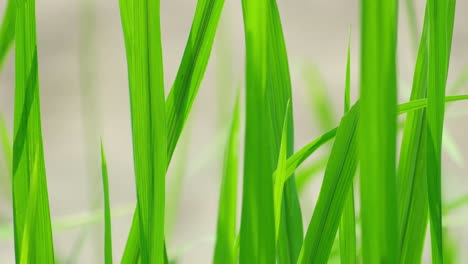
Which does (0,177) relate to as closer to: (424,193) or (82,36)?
(82,36)

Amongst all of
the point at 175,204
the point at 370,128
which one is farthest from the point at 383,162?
the point at 175,204

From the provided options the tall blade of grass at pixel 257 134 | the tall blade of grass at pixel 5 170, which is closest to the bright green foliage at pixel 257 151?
the tall blade of grass at pixel 257 134

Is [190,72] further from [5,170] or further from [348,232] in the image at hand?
[5,170]

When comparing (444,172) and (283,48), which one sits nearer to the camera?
(283,48)

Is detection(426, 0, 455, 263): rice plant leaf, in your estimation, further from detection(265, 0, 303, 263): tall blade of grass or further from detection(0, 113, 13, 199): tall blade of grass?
detection(0, 113, 13, 199): tall blade of grass

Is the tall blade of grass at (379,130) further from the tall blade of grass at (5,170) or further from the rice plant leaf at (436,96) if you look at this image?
the tall blade of grass at (5,170)

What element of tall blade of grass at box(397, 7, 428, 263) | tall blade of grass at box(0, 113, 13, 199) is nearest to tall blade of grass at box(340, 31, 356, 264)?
tall blade of grass at box(397, 7, 428, 263)
